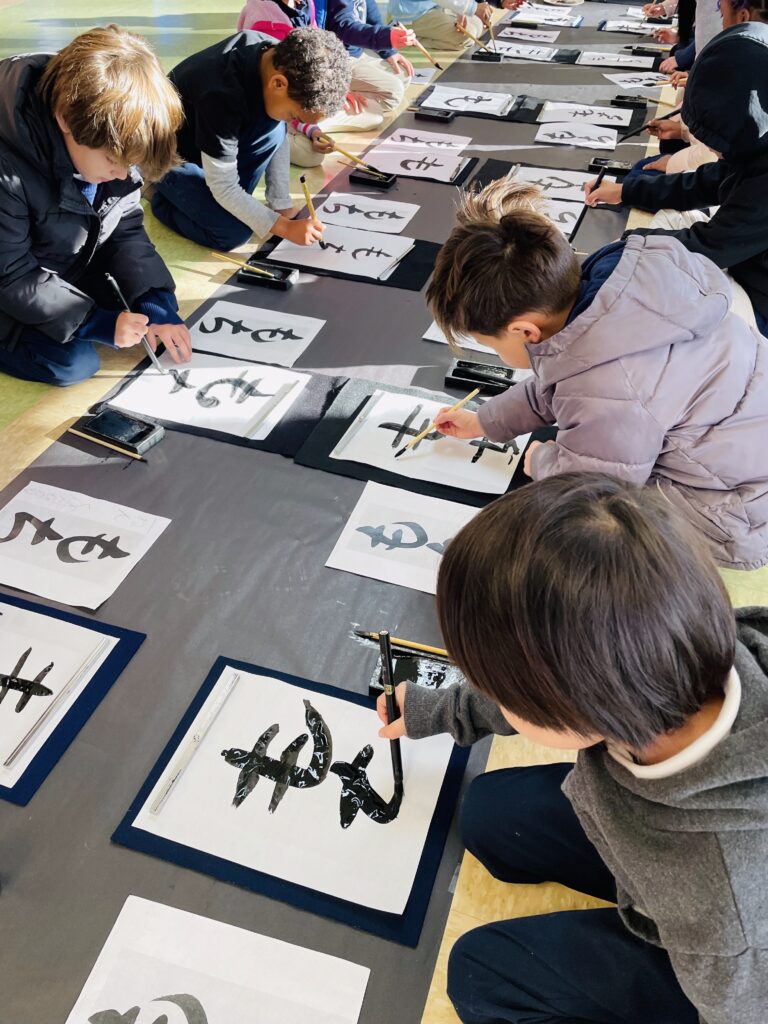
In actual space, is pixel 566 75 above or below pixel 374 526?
above

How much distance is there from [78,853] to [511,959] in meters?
0.59

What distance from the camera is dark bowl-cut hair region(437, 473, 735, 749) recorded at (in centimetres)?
61

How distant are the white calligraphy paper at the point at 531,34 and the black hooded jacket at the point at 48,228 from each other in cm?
296

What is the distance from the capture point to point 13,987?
2.98ft

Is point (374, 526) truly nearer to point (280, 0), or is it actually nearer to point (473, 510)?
point (473, 510)

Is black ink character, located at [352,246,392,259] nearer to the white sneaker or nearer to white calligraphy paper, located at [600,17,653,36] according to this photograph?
the white sneaker

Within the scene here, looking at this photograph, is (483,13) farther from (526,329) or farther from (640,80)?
(526,329)

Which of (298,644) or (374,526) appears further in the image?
(374,526)

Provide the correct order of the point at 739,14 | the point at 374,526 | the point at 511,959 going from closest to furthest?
the point at 511,959, the point at 374,526, the point at 739,14

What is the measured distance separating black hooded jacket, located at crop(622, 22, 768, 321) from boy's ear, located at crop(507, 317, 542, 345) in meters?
0.77

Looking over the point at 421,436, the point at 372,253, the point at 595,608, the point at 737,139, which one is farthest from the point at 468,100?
the point at 595,608

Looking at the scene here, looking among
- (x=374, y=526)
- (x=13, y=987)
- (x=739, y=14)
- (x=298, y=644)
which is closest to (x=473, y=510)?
(x=374, y=526)

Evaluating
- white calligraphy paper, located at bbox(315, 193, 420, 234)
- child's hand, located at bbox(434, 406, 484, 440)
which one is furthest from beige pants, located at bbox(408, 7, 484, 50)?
child's hand, located at bbox(434, 406, 484, 440)

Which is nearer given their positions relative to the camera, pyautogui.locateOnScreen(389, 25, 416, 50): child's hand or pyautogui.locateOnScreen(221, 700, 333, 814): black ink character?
pyautogui.locateOnScreen(221, 700, 333, 814): black ink character
